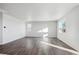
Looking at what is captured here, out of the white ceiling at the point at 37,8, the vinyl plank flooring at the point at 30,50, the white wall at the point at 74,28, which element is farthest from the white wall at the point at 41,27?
the white wall at the point at 74,28

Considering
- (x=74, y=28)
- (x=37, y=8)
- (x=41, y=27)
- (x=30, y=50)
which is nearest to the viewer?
(x=30, y=50)

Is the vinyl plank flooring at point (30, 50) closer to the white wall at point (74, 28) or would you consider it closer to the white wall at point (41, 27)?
the white wall at point (74, 28)

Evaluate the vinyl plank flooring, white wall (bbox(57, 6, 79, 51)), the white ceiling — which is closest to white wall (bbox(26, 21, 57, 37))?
the white ceiling

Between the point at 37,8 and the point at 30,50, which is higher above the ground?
the point at 37,8

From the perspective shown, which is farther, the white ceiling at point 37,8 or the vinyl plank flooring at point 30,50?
the white ceiling at point 37,8

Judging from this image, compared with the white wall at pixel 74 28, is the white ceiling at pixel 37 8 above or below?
above

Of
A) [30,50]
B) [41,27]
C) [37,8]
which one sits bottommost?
[30,50]

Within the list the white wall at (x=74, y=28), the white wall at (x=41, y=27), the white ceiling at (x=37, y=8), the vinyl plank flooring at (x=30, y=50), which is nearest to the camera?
the vinyl plank flooring at (x=30, y=50)

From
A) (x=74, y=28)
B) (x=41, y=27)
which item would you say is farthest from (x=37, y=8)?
(x=41, y=27)

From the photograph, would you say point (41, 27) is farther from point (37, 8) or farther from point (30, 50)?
point (30, 50)

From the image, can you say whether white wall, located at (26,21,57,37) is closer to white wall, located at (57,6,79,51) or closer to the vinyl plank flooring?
the vinyl plank flooring

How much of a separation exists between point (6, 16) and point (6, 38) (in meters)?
1.77

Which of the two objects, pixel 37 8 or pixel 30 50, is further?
pixel 37 8

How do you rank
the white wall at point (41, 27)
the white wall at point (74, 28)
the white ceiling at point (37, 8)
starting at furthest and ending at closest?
the white wall at point (41, 27) < the white wall at point (74, 28) < the white ceiling at point (37, 8)
